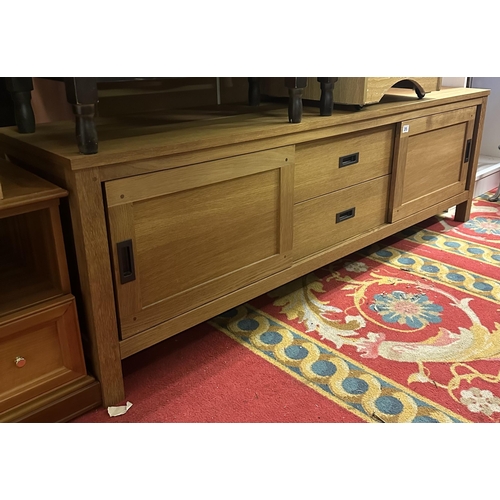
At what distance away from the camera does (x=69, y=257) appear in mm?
1071

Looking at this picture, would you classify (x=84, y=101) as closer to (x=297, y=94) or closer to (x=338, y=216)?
(x=297, y=94)

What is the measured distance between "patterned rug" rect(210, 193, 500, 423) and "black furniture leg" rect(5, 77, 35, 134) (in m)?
0.68

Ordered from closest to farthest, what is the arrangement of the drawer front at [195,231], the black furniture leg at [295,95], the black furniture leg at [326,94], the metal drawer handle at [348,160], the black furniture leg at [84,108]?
the black furniture leg at [84,108]
the drawer front at [195,231]
the black furniture leg at [295,95]
the black furniture leg at [326,94]
the metal drawer handle at [348,160]

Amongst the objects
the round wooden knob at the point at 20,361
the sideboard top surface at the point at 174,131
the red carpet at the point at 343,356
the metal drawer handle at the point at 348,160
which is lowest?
the red carpet at the point at 343,356

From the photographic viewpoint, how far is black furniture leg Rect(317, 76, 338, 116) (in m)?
1.38

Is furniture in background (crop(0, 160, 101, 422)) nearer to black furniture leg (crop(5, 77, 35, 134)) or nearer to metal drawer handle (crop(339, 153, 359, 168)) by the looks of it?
black furniture leg (crop(5, 77, 35, 134))

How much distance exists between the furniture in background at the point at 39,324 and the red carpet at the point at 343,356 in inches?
3.2

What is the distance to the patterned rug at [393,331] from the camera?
113cm

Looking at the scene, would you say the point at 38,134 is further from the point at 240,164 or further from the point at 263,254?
the point at 263,254

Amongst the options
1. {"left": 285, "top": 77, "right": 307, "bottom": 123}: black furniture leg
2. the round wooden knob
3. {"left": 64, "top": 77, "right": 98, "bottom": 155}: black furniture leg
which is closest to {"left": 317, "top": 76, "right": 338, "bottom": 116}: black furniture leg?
{"left": 285, "top": 77, "right": 307, "bottom": 123}: black furniture leg

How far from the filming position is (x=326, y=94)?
4.56ft

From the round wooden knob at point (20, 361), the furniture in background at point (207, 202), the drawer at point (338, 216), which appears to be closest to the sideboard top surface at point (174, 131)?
the furniture in background at point (207, 202)

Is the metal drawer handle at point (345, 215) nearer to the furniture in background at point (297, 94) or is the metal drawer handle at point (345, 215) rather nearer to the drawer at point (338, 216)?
the drawer at point (338, 216)
